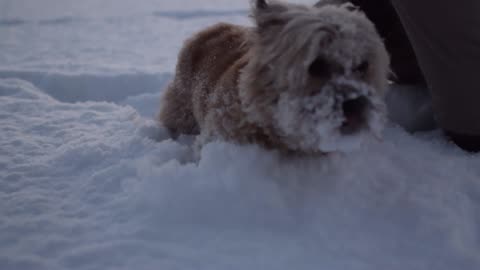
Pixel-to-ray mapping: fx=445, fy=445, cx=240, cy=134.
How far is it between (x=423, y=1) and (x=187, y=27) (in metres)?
6.31

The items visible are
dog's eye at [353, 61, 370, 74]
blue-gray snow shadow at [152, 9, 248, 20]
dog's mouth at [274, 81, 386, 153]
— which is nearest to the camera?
dog's mouth at [274, 81, 386, 153]

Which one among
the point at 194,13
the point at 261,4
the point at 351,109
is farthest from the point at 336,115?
the point at 194,13

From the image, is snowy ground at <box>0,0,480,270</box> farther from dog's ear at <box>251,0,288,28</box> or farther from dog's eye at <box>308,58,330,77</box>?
dog's ear at <box>251,0,288,28</box>

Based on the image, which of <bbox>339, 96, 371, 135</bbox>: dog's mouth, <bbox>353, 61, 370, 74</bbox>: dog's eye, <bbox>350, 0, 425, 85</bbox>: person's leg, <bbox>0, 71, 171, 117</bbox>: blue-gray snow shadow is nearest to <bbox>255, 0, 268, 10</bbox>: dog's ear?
<bbox>353, 61, 370, 74</bbox>: dog's eye

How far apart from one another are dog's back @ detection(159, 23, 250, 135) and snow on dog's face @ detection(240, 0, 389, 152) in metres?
0.70

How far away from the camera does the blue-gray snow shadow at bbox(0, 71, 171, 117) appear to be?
5258mm

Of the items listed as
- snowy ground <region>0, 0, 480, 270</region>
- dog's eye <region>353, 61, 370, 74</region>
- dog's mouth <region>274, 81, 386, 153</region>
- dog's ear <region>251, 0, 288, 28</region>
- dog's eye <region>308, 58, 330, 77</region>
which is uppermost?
dog's ear <region>251, 0, 288, 28</region>

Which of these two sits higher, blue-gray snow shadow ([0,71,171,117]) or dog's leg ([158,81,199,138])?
dog's leg ([158,81,199,138])

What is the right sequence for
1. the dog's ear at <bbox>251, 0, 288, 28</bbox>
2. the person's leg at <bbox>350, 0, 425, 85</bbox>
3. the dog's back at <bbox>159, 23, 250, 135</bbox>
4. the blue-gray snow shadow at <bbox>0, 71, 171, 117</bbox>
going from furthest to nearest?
the blue-gray snow shadow at <bbox>0, 71, 171, 117</bbox> → the person's leg at <bbox>350, 0, 425, 85</bbox> → the dog's back at <bbox>159, 23, 250, 135</bbox> → the dog's ear at <bbox>251, 0, 288, 28</bbox>

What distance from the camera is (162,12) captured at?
9.77 m

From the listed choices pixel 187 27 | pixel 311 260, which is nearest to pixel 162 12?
pixel 187 27

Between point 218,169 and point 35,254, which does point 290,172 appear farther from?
point 35,254

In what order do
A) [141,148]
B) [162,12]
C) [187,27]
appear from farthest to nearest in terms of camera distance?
[162,12] < [187,27] < [141,148]

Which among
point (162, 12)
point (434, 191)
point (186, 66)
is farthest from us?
point (162, 12)
